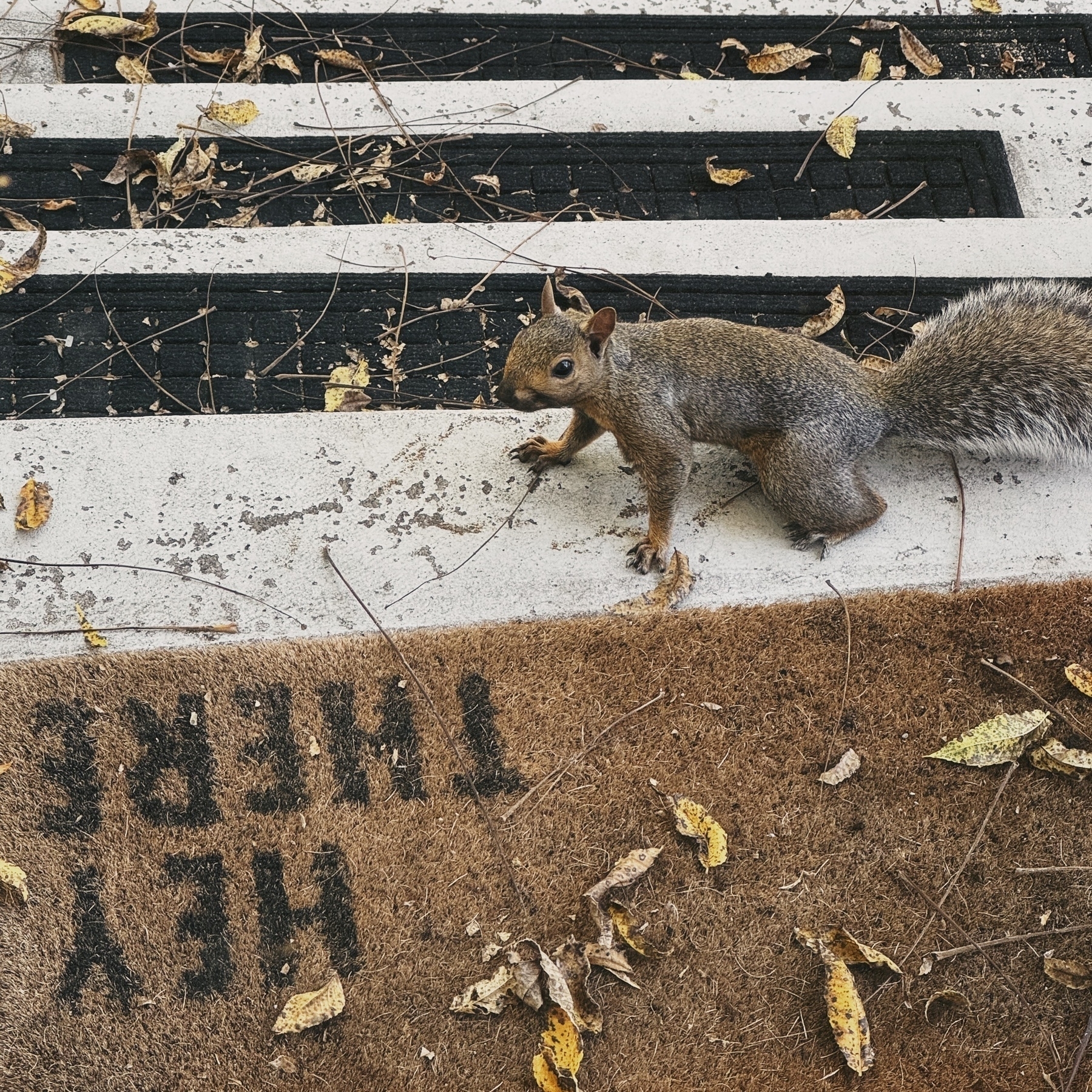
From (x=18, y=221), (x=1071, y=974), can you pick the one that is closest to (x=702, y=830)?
(x=1071, y=974)

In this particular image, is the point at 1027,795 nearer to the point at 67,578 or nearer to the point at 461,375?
the point at 461,375

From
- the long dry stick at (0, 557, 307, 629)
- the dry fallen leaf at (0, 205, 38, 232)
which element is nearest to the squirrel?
the long dry stick at (0, 557, 307, 629)

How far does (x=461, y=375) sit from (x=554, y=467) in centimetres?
49

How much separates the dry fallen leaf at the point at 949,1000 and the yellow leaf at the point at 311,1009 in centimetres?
155

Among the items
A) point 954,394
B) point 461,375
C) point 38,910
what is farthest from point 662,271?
point 38,910

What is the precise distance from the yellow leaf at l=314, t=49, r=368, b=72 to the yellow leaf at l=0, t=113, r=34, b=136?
1198 millimetres

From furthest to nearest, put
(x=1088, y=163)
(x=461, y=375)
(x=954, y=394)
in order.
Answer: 1. (x=1088, y=163)
2. (x=461, y=375)
3. (x=954, y=394)

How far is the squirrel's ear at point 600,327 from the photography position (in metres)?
3.04

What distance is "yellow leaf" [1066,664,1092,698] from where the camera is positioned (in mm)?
3354

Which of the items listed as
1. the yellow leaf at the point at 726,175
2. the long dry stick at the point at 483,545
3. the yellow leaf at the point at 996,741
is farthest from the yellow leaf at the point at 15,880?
the yellow leaf at the point at 726,175

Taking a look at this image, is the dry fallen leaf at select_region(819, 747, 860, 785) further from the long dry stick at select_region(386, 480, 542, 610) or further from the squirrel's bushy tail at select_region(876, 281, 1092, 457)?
the long dry stick at select_region(386, 480, 542, 610)

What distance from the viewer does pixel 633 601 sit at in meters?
3.47

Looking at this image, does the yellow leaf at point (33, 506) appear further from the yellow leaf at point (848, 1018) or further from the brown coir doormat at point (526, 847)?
the yellow leaf at point (848, 1018)

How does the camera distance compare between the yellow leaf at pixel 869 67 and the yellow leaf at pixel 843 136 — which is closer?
the yellow leaf at pixel 843 136
